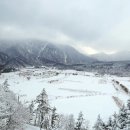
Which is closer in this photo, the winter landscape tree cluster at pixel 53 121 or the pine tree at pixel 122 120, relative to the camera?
the pine tree at pixel 122 120

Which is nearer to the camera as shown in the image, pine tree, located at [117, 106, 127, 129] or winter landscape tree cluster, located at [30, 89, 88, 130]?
pine tree, located at [117, 106, 127, 129]

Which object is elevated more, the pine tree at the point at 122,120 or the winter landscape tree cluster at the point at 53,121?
the pine tree at the point at 122,120

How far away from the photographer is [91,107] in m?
116

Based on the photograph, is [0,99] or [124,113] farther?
[124,113]

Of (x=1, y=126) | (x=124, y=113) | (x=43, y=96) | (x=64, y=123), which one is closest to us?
(x=1, y=126)

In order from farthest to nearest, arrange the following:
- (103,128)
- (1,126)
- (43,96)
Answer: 1. (103,128)
2. (43,96)
3. (1,126)

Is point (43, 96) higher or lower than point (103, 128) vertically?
higher

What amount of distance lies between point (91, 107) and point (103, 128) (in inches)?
2057

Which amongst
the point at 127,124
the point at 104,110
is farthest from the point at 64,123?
the point at 127,124

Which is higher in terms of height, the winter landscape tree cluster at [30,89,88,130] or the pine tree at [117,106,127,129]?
the pine tree at [117,106,127,129]

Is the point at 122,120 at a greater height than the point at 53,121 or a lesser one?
greater

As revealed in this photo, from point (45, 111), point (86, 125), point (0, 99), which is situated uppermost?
point (0, 99)

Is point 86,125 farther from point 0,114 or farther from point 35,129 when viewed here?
point 0,114

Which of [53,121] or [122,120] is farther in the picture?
[53,121]
